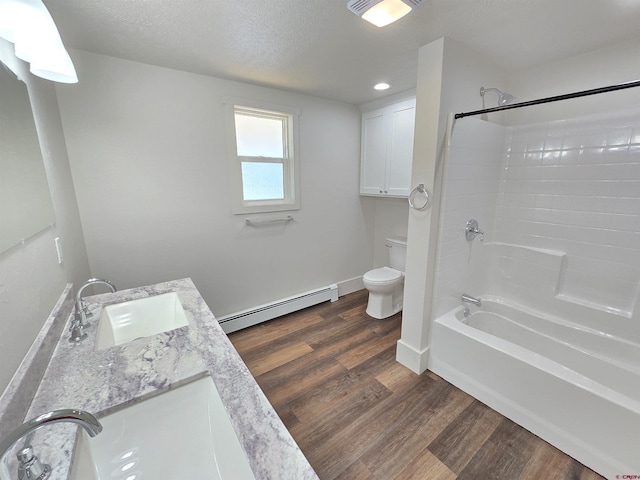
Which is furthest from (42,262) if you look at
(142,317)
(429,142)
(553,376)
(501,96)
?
(501,96)

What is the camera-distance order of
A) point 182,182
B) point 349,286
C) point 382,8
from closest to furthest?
point 382,8 → point 182,182 → point 349,286

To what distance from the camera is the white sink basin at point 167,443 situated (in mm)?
720

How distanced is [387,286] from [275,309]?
1.18 m

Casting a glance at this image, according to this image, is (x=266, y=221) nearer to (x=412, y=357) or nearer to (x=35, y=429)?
(x=412, y=357)

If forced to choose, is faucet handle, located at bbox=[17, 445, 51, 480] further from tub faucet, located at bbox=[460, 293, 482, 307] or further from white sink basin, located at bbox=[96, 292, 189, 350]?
tub faucet, located at bbox=[460, 293, 482, 307]

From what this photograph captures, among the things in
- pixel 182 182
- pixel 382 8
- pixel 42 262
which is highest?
pixel 382 8

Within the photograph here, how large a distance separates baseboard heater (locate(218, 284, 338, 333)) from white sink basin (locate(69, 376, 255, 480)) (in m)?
1.73

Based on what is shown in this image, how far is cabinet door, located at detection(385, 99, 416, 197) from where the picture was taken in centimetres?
265

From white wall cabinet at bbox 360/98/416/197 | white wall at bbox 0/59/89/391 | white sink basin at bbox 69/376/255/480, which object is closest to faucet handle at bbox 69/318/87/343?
white wall at bbox 0/59/89/391

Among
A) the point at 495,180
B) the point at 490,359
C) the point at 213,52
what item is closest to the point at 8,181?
the point at 213,52

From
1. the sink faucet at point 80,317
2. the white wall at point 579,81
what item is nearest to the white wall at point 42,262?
the sink faucet at point 80,317

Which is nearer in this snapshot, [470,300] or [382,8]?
[382,8]

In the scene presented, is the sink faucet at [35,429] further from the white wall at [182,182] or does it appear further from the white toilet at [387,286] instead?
the white toilet at [387,286]

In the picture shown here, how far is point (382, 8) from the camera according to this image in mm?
1220
